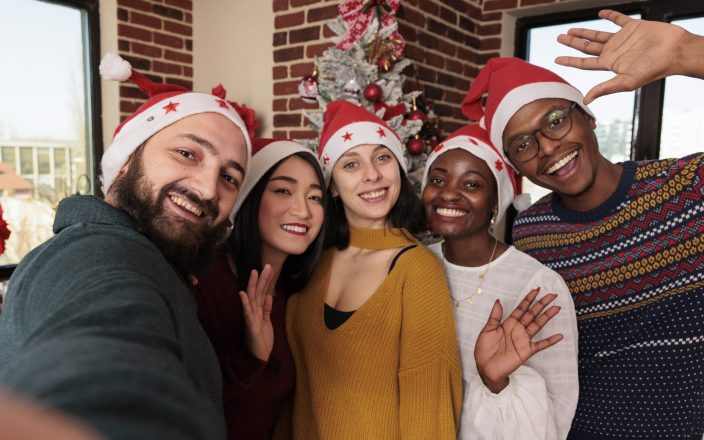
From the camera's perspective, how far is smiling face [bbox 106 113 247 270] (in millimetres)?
921

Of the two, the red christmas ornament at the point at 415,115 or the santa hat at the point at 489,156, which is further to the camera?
the red christmas ornament at the point at 415,115

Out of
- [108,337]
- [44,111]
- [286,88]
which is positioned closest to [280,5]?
[286,88]

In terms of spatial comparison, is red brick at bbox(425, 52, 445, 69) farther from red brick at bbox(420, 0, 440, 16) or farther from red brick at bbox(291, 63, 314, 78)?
red brick at bbox(291, 63, 314, 78)

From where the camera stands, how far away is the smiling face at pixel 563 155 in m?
1.44

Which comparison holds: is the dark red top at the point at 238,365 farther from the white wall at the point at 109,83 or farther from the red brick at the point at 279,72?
the white wall at the point at 109,83

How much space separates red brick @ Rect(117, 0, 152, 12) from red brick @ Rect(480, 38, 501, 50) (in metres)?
2.30

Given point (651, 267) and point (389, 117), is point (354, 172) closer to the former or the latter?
point (389, 117)

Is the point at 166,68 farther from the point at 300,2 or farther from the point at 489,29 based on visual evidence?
the point at 489,29

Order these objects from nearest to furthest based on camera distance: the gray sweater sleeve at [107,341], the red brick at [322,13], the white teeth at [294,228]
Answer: the gray sweater sleeve at [107,341], the white teeth at [294,228], the red brick at [322,13]

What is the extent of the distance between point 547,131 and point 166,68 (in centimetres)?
276

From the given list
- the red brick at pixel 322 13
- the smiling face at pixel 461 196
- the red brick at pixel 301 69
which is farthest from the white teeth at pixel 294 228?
the red brick at pixel 322 13

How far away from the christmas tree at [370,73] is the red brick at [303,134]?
36 centimetres

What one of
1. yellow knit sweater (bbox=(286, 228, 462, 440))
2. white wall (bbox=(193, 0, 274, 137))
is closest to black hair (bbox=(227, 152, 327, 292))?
yellow knit sweater (bbox=(286, 228, 462, 440))

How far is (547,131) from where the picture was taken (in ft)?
4.80
